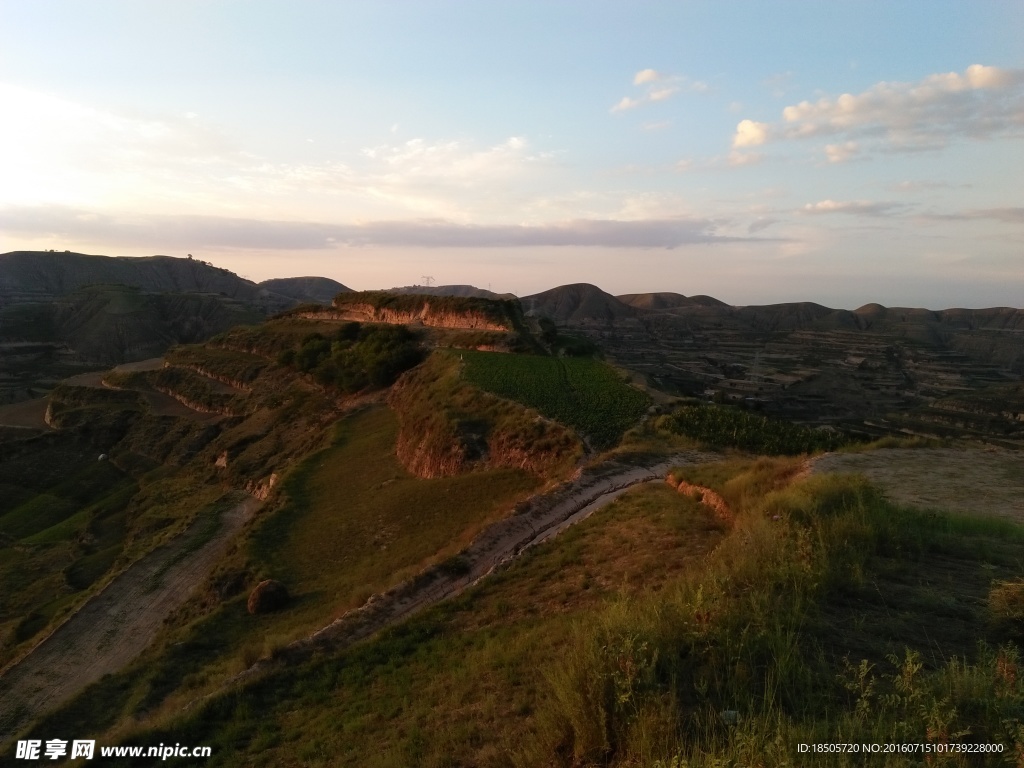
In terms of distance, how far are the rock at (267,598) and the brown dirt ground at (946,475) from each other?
13.4m

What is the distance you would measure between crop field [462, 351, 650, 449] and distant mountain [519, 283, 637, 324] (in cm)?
12570

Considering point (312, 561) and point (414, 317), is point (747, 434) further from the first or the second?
point (414, 317)

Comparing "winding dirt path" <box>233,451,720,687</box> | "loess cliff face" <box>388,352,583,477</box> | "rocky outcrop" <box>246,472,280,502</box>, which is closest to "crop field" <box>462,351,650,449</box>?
"loess cliff face" <box>388,352,583,477</box>

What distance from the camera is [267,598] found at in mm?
15297

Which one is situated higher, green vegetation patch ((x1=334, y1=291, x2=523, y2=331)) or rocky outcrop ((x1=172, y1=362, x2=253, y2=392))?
green vegetation patch ((x1=334, y1=291, x2=523, y2=331))

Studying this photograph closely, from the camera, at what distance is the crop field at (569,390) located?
72.9ft

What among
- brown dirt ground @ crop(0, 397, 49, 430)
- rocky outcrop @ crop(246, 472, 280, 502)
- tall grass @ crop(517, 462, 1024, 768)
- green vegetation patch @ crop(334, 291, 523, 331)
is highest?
green vegetation patch @ crop(334, 291, 523, 331)

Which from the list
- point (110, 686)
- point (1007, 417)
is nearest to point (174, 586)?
point (110, 686)

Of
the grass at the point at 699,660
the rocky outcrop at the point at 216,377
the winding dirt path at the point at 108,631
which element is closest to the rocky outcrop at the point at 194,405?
the rocky outcrop at the point at 216,377

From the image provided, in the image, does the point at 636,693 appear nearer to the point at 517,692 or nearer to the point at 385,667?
the point at 517,692

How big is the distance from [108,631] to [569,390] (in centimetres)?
1874

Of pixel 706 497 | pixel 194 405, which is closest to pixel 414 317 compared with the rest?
pixel 194 405

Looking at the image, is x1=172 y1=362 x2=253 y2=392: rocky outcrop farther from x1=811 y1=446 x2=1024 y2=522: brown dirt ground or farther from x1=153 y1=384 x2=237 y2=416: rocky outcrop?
x1=811 y1=446 x2=1024 y2=522: brown dirt ground

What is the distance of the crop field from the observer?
22234mm
